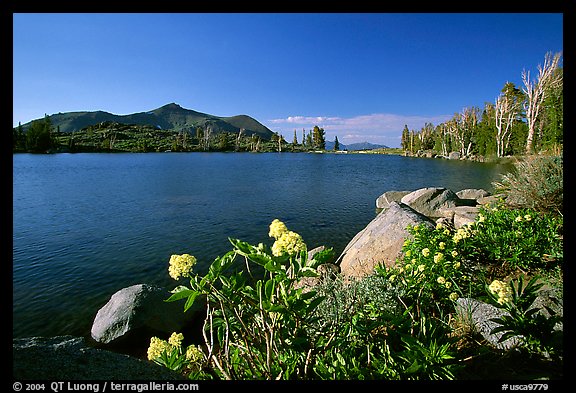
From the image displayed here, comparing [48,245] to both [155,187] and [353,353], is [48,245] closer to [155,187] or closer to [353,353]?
[353,353]

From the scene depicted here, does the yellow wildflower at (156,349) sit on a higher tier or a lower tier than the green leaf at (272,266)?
lower

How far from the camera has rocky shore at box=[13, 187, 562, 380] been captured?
1466 mm

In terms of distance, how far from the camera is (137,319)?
16.6 ft

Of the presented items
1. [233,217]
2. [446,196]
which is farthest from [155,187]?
[446,196]

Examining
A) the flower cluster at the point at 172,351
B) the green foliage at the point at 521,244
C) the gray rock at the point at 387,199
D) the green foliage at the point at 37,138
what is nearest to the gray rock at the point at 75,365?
the flower cluster at the point at 172,351

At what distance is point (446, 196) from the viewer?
44.8 ft

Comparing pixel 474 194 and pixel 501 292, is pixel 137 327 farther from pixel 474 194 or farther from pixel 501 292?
pixel 474 194

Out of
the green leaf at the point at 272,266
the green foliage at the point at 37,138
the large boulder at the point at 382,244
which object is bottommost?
the large boulder at the point at 382,244

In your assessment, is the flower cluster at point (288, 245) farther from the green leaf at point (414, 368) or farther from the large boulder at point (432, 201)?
the large boulder at point (432, 201)

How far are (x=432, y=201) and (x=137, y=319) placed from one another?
1312cm

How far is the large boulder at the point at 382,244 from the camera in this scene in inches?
239

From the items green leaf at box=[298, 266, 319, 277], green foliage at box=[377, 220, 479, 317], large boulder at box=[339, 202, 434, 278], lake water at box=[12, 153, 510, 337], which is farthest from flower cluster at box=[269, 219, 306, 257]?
large boulder at box=[339, 202, 434, 278]

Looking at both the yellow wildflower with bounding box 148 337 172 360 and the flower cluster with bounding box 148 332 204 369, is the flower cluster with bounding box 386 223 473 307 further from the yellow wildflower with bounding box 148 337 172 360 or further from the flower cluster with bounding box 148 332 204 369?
the yellow wildflower with bounding box 148 337 172 360
